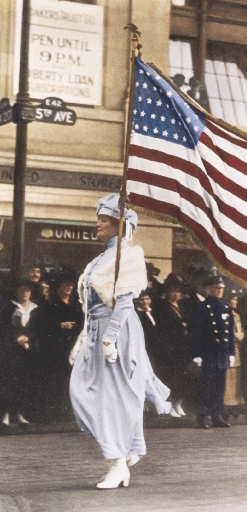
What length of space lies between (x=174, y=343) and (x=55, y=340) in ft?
3.21

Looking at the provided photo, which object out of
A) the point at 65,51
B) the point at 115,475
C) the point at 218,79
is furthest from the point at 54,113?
the point at 115,475

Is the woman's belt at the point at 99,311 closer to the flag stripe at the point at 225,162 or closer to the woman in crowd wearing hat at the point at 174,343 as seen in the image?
the flag stripe at the point at 225,162

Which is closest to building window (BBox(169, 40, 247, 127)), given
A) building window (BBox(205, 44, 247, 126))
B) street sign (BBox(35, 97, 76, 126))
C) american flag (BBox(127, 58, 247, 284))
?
building window (BBox(205, 44, 247, 126))

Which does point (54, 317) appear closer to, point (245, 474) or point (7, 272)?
point (7, 272)

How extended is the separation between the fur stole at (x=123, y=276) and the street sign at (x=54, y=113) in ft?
5.89

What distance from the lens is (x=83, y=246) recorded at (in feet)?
21.8

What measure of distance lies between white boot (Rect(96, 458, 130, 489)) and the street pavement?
37 mm

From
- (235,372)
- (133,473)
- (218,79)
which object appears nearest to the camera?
(133,473)

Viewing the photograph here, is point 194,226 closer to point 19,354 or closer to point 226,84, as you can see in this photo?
→ point 19,354

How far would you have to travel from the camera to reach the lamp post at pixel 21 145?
20.4 ft

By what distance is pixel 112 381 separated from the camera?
4.53 metres

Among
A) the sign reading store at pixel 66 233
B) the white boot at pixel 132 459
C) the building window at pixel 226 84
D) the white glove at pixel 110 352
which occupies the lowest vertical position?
the white boot at pixel 132 459

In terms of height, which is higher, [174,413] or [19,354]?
[19,354]

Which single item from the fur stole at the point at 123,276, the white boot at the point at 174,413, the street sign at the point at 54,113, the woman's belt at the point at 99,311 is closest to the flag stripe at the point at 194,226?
the fur stole at the point at 123,276
